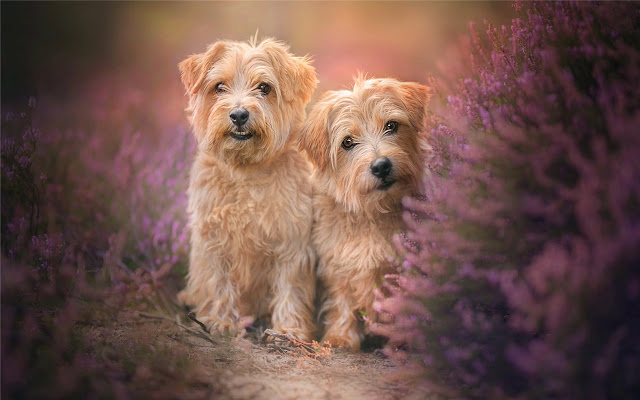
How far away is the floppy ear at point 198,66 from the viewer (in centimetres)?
319

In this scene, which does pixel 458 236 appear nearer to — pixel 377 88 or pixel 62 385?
pixel 377 88

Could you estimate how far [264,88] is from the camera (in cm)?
322

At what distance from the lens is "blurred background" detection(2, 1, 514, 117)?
3.53 metres

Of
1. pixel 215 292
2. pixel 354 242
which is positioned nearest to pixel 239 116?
pixel 354 242

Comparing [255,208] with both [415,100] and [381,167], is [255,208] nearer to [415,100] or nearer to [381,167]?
[381,167]

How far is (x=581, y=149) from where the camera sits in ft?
6.29

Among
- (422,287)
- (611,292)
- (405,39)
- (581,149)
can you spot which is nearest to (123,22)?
(405,39)

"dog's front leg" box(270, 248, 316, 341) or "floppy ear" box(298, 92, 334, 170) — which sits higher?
"floppy ear" box(298, 92, 334, 170)

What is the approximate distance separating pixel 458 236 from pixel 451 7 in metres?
2.21

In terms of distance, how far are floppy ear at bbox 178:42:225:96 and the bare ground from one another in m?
1.59

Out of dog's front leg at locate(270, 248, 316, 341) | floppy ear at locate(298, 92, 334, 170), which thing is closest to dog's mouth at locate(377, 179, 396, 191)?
floppy ear at locate(298, 92, 334, 170)

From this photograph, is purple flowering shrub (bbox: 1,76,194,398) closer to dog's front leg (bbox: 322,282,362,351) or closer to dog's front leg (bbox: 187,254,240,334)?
dog's front leg (bbox: 187,254,240,334)

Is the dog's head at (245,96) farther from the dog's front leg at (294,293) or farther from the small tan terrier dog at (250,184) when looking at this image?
the dog's front leg at (294,293)

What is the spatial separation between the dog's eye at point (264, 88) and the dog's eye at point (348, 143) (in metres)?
0.65
